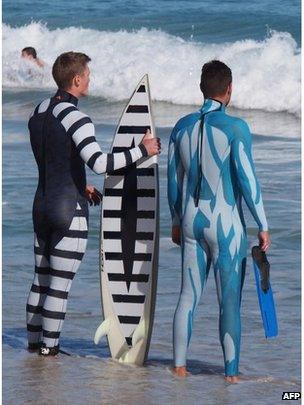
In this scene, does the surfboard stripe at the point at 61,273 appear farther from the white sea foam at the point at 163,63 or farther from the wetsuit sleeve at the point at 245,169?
the white sea foam at the point at 163,63

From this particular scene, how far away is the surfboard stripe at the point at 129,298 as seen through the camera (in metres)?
6.86

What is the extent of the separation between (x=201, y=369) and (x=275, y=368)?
0.37 meters

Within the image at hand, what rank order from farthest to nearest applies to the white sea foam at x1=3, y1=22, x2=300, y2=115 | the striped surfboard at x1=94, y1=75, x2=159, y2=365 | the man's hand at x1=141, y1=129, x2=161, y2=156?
the white sea foam at x1=3, y1=22, x2=300, y2=115, the striped surfboard at x1=94, y1=75, x2=159, y2=365, the man's hand at x1=141, y1=129, x2=161, y2=156

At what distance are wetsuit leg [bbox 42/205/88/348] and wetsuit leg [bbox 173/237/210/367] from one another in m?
0.53

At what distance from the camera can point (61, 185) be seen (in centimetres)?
659

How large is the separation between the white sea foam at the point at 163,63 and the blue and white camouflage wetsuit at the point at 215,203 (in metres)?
11.0

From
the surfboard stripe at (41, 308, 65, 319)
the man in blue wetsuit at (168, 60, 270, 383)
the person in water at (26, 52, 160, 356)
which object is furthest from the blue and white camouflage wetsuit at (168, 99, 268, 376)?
the surfboard stripe at (41, 308, 65, 319)

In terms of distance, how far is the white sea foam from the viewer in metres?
18.7

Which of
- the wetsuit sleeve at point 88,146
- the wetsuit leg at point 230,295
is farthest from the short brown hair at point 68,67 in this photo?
the wetsuit leg at point 230,295

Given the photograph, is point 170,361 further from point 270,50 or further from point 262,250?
point 270,50

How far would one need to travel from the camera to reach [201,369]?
6.70 meters

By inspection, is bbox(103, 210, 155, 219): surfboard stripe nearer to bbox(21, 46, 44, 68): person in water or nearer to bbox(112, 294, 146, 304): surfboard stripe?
bbox(112, 294, 146, 304): surfboard stripe

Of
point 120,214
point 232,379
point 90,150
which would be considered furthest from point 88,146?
point 232,379

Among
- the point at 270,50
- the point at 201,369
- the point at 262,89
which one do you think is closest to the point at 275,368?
the point at 201,369
